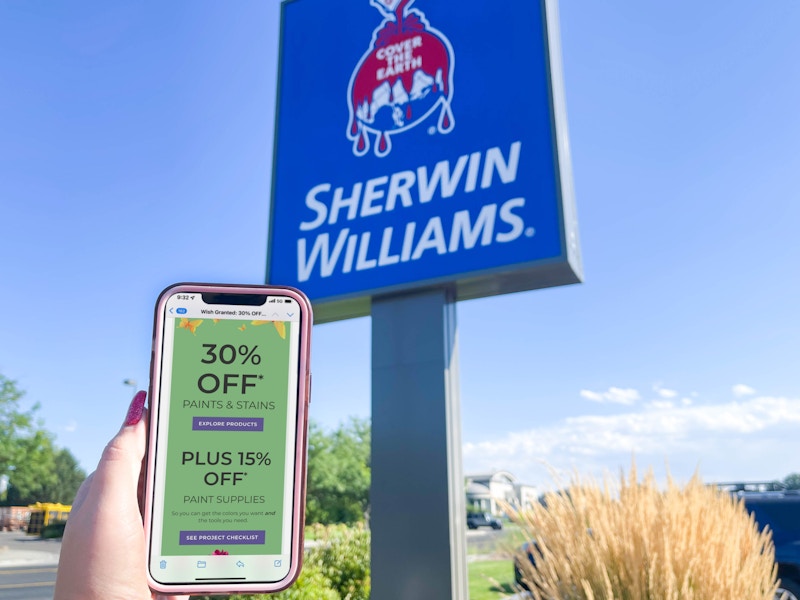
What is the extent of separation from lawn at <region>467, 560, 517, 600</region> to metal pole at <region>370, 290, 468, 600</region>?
7.71 ft

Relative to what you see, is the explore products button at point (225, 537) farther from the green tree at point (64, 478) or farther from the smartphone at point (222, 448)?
the green tree at point (64, 478)

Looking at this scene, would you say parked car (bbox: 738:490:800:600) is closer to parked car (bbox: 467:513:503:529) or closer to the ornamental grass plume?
the ornamental grass plume

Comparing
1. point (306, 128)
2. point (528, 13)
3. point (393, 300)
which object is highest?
point (528, 13)

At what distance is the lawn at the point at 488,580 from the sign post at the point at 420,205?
2.71 meters

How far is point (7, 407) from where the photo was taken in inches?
1280

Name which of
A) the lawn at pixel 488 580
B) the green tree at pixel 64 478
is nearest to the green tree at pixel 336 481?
the lawn at pixel 488 580

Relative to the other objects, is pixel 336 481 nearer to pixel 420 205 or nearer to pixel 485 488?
pixel 485 488

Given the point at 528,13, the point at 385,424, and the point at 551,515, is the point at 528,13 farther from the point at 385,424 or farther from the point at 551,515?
the point at 551,515

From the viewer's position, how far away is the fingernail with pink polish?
57.9 inches

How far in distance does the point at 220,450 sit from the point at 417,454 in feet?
15.4

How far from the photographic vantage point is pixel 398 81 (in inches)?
290

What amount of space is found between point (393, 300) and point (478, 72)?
269 centimetres

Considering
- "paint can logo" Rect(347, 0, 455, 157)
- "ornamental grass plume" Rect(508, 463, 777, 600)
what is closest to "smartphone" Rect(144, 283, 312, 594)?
"ornamental grass plume" Rect(508, 463, 777, 600)

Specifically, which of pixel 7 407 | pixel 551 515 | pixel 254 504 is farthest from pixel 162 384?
pixel 7 407
